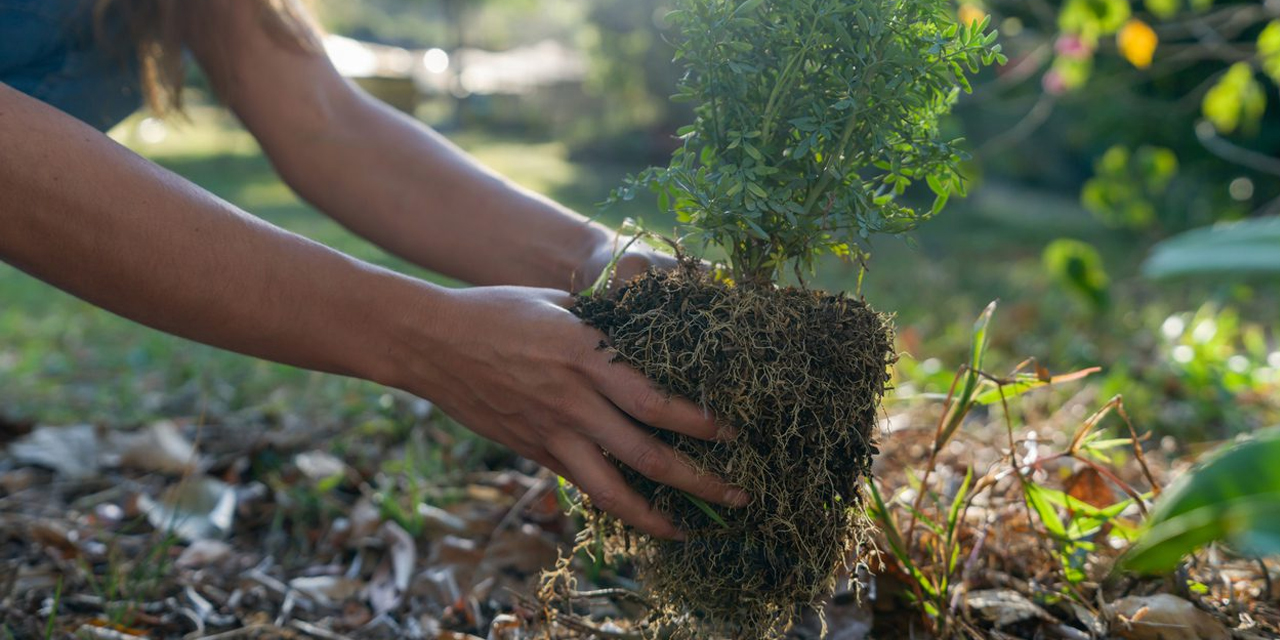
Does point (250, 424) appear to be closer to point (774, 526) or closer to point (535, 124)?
point (774, 526)

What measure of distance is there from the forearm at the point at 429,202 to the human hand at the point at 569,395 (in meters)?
0.40

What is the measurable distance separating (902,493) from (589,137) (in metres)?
12.7

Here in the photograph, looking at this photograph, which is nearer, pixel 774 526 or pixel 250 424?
pixel 774 526

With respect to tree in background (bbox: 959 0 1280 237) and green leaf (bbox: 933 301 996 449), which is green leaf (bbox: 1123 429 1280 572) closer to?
green leaf (bbox: 933 301 996 449)

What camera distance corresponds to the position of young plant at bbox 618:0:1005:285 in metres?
1.29

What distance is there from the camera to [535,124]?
2034 centimetres

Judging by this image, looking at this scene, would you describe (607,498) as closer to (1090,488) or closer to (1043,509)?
(1043,509)

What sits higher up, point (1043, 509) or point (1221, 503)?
point (1043, 509)

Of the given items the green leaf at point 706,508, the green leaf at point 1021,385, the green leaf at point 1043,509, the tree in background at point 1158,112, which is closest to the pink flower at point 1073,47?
the tree in background at point 1158,112

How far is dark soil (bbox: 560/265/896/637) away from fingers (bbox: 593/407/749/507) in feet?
0.06

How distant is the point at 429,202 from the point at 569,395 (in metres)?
0.81

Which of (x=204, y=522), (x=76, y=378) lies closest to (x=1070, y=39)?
(x=204, y=522)

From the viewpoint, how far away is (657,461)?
1.27 meters

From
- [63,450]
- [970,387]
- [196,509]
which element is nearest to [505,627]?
[970,387]
